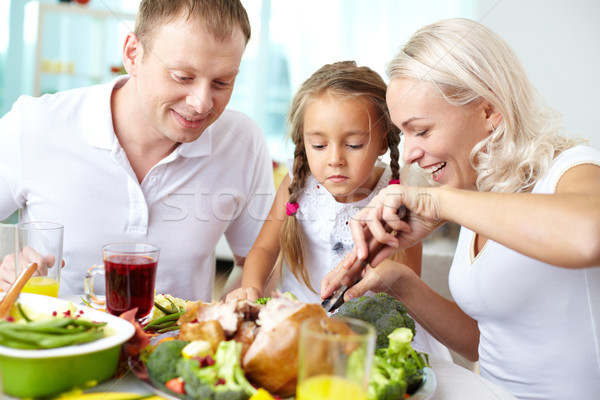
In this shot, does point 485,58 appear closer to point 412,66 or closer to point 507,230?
point 412,66

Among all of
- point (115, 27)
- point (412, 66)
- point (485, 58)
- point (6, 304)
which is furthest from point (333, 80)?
point (115, 27)

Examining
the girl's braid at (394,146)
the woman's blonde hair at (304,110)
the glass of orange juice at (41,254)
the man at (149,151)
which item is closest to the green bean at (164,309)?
the glass of orange juice at (41,254)

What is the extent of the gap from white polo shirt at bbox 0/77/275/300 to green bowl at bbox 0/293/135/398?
97 centimetres

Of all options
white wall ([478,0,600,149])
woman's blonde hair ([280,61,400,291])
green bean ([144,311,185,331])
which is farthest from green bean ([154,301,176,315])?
white wall ([478,0,600,149])

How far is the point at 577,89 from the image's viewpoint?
5.14m

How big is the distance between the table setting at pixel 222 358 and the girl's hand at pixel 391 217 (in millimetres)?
251

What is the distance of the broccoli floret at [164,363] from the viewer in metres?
0.81

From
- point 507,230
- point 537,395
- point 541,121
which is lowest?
point 537,395

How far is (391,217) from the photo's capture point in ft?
3.85

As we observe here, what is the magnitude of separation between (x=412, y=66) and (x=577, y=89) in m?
4.50

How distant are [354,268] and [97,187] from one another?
3.07 ft

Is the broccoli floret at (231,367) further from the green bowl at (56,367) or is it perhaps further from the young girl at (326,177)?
the young girl at (326,177)

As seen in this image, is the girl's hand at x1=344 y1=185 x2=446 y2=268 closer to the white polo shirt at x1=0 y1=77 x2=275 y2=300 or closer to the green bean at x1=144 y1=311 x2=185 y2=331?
the green bean at x1=144 y1=311 x2=185 y2=331

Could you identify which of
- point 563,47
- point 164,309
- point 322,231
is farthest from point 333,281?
point 563,47
